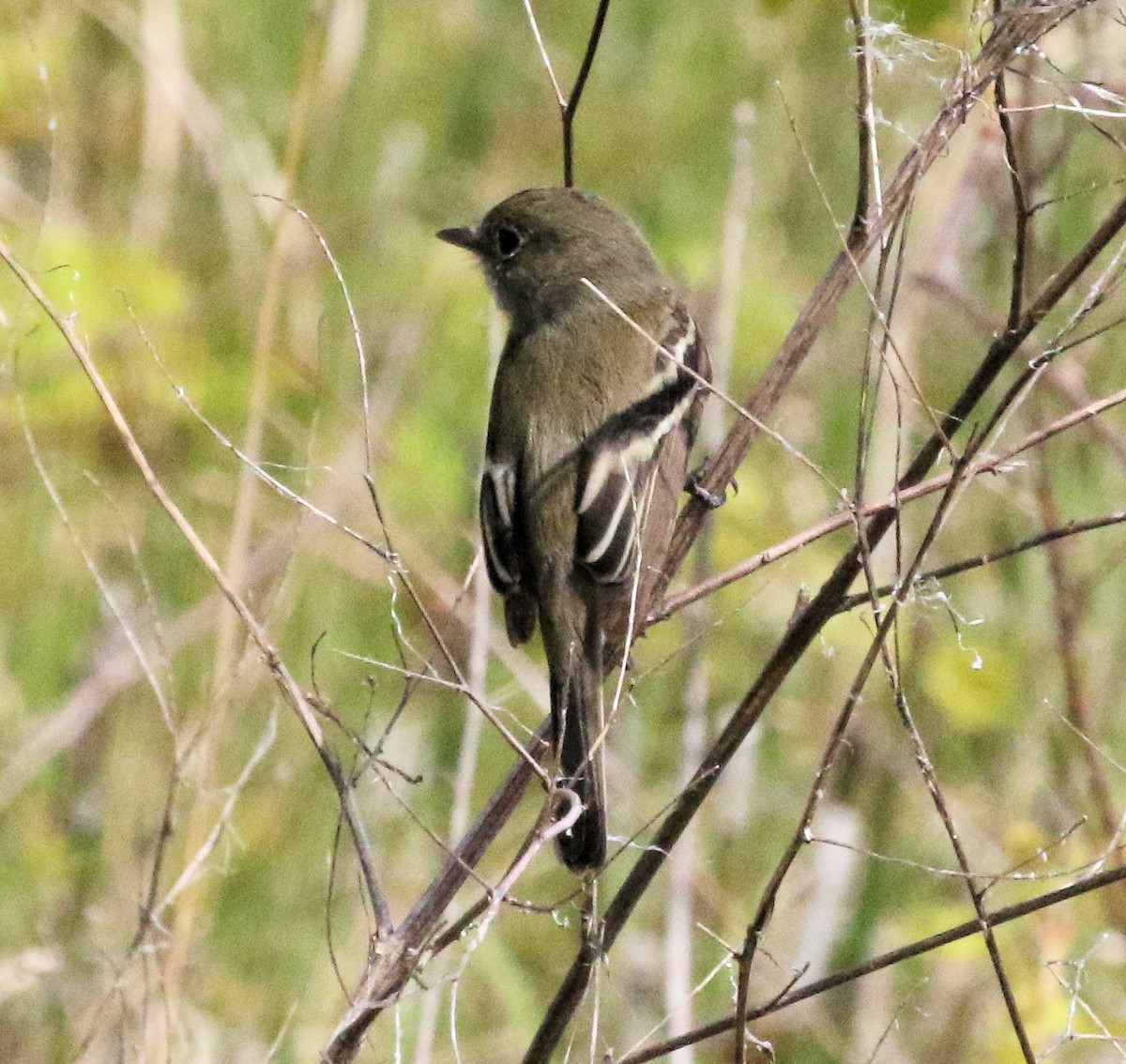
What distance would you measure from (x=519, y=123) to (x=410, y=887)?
245cm

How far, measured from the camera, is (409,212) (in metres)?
4.94

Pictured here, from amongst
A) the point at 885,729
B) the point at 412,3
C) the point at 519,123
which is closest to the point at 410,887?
the point at 885,729

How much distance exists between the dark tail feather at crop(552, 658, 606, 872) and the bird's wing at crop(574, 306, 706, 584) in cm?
24

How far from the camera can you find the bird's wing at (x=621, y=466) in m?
2.93

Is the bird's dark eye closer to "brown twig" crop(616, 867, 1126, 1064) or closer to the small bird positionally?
the small bird

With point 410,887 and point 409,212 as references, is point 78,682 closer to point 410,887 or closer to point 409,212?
point 410,887

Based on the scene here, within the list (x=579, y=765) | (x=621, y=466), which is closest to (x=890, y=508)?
(x=579, y=765)

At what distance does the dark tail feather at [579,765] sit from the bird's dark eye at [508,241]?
1194 mm

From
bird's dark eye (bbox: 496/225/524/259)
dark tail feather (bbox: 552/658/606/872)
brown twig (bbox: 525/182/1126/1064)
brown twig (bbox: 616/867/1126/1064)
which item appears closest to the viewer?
brown twig (bbox: 616/867/1126/1064)

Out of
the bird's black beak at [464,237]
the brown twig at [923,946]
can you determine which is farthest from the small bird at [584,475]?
the brown twig at [923,946]

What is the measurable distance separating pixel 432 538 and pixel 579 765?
2.12 meters

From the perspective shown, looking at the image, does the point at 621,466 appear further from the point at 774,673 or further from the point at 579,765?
the point at 774,673

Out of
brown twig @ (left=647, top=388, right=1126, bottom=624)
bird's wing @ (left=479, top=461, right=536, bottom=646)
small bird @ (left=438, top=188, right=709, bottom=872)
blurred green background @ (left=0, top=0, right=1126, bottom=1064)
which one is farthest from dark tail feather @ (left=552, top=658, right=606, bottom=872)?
blurred green background @ (left=0, top=0, right=1126, bottom=1064)

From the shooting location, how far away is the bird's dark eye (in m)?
3.64
